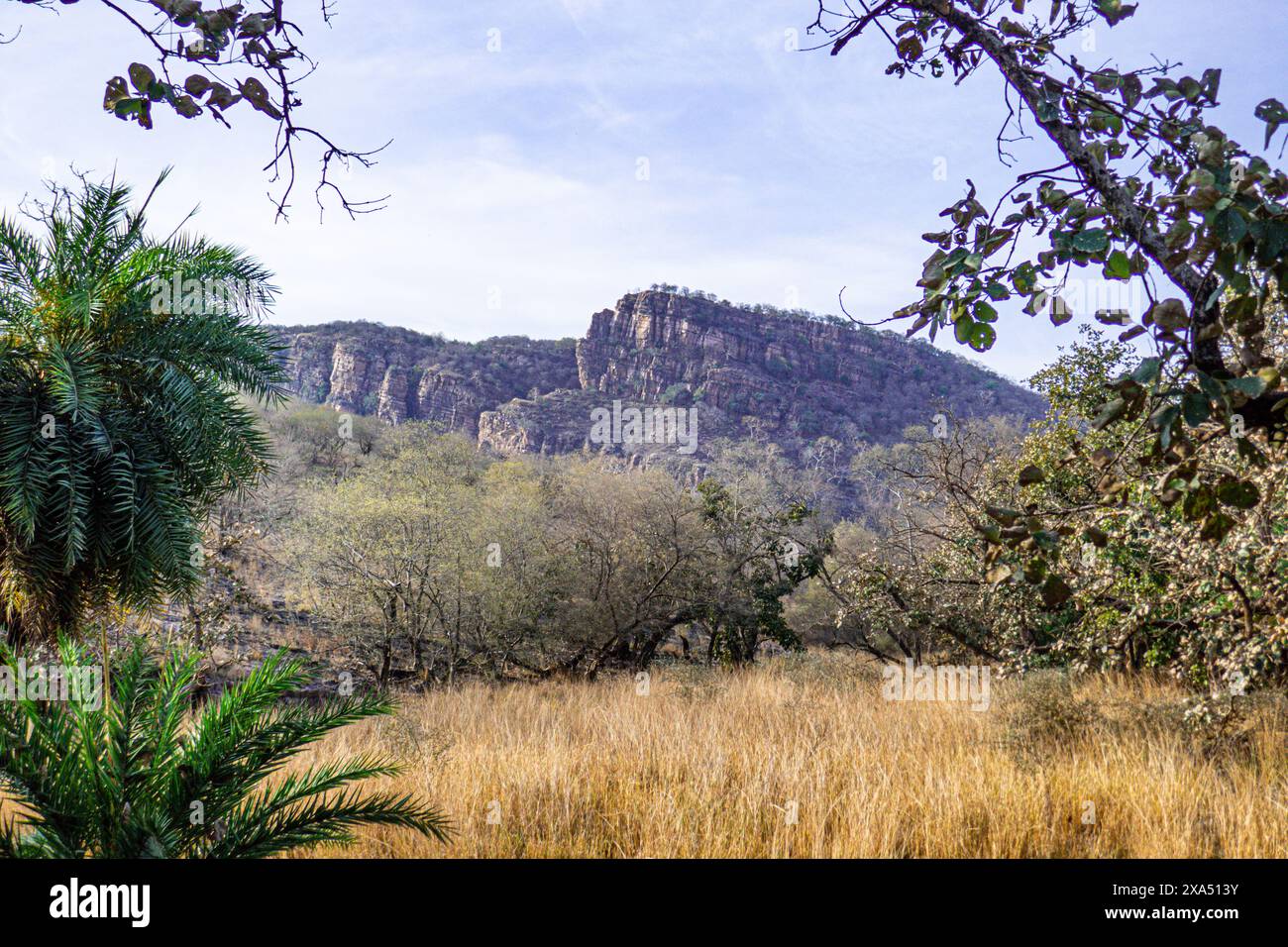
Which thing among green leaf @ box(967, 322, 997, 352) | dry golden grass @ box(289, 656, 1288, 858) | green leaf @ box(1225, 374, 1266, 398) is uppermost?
green leaf @ box(967, 322, 997, 352)

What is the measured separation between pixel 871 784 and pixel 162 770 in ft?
11.0

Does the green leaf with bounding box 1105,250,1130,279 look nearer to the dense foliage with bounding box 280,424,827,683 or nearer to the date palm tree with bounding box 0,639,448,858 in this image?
the date palm tree with bounding box 0,639,448,858

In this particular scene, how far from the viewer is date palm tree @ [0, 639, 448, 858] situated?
7.78 ft

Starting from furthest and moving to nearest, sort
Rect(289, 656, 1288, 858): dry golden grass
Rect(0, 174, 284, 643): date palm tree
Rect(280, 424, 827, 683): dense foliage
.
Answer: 1. Rect(280, 424, 827, 683): dense foliage
2. Rect(0, 174, 284, 643): date palm tree
3. Rect(289, 656, 1288, 858): dry golden grass

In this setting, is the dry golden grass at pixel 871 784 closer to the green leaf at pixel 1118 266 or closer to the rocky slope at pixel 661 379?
the green leaf at pixel 1118 266

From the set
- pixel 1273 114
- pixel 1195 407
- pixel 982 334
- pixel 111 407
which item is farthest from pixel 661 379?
pixel 1195 407

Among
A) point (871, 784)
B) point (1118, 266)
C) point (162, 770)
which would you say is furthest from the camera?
point (871, 784)

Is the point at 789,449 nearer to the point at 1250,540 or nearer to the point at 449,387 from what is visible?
the point at 449,387

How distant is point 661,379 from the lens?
80812 millimetres

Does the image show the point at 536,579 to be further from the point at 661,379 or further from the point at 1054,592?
the point at 661,379

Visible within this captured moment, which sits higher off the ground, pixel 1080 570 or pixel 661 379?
pixel 661 379

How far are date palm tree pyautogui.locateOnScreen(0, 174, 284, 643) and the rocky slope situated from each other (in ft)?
157

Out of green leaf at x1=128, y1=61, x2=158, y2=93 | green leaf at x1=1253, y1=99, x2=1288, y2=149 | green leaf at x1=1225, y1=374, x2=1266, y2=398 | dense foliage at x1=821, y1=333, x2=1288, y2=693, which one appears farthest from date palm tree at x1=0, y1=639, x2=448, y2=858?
green leaf at x1=1253, y1=99, x2=1288, y2=149

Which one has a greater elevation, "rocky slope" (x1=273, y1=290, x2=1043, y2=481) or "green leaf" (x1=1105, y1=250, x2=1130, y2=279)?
"rocky slope" (x1=273, y1=290, x2=1043, y2=481)
